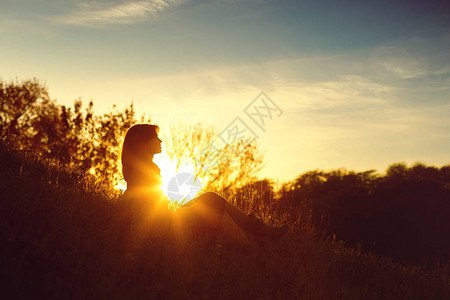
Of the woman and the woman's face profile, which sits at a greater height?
the woman's face profile

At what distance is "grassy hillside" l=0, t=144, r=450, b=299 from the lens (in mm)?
4492

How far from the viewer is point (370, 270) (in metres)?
7.79

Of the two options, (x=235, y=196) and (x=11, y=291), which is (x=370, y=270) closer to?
(x=235, y=196)

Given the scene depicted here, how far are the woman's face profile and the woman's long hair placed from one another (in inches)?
2.0

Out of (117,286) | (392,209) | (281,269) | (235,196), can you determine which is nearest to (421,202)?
(392,209)

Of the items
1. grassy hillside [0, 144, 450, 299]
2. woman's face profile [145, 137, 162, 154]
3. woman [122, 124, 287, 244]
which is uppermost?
woman's face profile [145, 137, 162, 154]

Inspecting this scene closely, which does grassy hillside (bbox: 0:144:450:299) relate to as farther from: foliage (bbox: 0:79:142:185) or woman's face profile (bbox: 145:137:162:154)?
foliage (bbox: 0:79:142:185)

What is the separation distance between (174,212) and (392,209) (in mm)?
35048

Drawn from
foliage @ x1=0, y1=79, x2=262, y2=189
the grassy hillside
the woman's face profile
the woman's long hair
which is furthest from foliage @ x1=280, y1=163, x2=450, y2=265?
the woman's long hair

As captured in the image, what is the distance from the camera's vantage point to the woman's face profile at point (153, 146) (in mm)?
6699

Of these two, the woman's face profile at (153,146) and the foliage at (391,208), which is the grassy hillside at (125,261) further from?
the foliage at (391,208)

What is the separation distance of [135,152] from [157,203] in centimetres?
93

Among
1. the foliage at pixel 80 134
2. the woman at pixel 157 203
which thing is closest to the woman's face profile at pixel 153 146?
the woman at pixel 157 203

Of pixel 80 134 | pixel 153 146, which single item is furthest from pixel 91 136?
pixel 153 146
